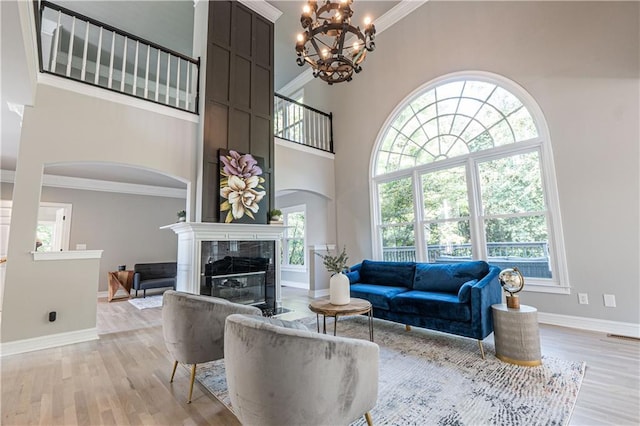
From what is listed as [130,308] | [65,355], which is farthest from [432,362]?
[130,308]

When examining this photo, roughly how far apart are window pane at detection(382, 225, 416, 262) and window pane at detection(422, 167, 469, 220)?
0.48 metres

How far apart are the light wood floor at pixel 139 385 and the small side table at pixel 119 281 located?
10.5ft

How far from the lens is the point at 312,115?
21.7 feet

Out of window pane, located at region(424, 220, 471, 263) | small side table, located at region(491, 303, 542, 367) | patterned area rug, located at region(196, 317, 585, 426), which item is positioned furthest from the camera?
window pane, located at region(424, 220, 471, 263)

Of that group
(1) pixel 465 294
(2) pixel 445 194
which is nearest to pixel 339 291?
(1) pixel 465 294

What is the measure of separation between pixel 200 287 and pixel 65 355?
1515 millimetres

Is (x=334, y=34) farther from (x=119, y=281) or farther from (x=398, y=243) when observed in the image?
(x=119, y=281)

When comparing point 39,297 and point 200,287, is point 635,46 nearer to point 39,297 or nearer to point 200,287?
point 200,287

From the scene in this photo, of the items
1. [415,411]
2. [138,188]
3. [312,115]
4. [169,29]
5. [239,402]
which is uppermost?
[169,29]

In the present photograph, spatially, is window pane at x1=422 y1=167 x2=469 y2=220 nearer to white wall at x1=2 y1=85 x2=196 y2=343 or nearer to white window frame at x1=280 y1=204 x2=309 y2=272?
white window frame at x1=280 y1=204 x2=309 y2=272

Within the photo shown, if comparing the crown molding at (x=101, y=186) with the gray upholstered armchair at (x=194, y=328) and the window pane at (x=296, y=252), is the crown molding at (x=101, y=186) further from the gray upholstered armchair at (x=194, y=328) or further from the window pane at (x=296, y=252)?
the gray upholstered armchair at (x=194, y=328)

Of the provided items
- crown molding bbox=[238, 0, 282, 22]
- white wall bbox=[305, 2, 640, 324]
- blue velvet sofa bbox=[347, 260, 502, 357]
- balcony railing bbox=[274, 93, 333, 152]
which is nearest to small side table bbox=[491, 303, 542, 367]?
blue velvet sofa bbox=[347, 260, 502, 357]

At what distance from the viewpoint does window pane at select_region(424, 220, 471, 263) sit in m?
4.67

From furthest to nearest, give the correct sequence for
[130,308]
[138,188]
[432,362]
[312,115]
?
[138,188] < [312,115] < [130,308] < [432,362]
